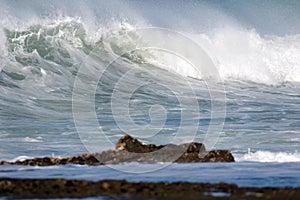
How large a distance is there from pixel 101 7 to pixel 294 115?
20.9 metres

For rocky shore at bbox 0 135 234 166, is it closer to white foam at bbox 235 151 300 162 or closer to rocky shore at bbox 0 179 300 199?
white foam at bbox 235 151 300 162

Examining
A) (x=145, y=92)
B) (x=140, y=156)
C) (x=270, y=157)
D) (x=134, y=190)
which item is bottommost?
(x=134, y=190)

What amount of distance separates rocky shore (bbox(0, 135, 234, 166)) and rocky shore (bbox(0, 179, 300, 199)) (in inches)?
80.9

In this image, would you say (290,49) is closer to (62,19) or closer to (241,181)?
(62,19)

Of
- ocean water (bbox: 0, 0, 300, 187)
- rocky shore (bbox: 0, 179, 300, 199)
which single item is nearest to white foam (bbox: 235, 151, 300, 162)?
ocean water (bbox: 0, 0, 300, 187)

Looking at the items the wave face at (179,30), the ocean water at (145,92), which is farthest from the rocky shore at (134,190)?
the wave face at (179,30)

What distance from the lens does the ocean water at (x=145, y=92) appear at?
9.88m

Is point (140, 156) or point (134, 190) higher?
point (140, 156)

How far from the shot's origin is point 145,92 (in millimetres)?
23656

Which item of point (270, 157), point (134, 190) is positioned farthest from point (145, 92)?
point (134, 190)

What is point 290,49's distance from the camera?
1578 inches

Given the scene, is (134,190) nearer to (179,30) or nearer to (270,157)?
(270,157)

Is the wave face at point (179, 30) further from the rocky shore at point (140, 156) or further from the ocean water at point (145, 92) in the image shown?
the rocky shore at point (140, 156)

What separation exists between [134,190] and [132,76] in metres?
19.2
